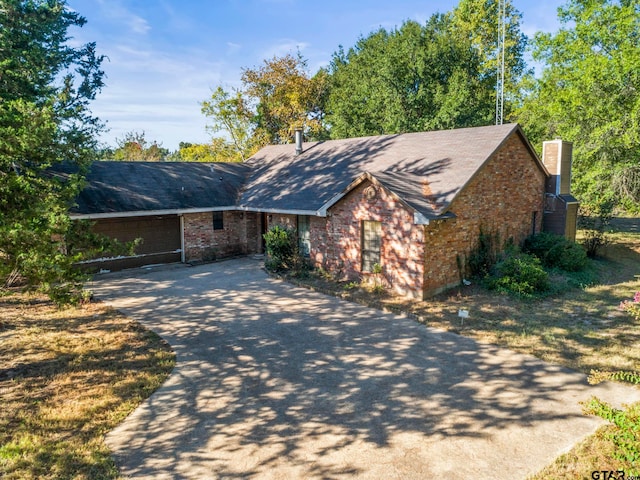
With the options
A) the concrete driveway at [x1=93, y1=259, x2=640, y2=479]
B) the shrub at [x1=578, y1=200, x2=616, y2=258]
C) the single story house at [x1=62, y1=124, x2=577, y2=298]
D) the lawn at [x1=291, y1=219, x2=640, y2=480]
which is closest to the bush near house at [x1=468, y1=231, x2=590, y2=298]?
the lawn at [x1=291, y1=219, x2=640, y2=480]

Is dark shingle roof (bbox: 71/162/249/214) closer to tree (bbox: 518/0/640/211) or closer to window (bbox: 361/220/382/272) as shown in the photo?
window (bbox: 361/220/382/272)

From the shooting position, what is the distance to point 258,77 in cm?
3562

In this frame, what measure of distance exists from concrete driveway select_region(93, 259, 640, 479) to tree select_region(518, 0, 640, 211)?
16533 mm

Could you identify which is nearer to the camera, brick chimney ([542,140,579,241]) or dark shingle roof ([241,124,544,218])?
dark shingle roof ([241,124,544,218])

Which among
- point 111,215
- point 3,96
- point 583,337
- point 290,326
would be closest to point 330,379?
point 290,326

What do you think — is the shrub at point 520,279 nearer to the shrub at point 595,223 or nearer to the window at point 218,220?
the shrub at point 595,223

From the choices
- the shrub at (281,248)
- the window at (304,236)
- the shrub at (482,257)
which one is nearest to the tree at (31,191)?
the shrub at (281,248)

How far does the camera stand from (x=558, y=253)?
15078 millimetres

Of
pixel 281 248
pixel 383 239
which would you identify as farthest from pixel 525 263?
pixel 281 248

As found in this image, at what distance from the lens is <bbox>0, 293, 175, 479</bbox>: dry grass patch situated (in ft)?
17.6

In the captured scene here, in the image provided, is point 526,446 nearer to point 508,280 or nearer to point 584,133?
point 508,280

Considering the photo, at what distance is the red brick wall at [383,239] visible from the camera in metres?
12.0

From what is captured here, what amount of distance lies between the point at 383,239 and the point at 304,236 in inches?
182

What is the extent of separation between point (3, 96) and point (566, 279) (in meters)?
19.5
